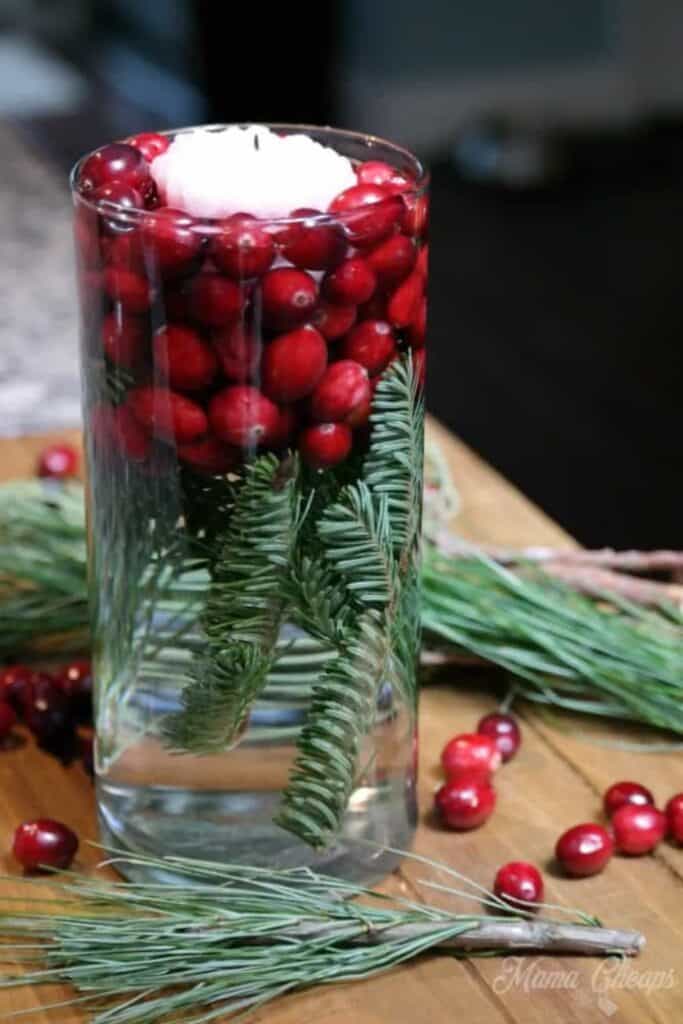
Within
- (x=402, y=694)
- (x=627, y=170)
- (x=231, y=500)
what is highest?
(x=231, y=500)

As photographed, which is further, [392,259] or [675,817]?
[675,817]

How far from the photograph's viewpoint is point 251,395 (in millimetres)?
718

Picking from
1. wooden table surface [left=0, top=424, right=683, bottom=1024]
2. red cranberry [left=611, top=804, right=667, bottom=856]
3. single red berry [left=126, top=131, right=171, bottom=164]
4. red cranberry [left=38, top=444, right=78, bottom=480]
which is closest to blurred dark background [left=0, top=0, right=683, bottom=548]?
red cranberry [left=38, top=444, right=78, bottom=480]

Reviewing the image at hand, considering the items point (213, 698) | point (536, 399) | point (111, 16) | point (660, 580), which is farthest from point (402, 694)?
point (111, 16)

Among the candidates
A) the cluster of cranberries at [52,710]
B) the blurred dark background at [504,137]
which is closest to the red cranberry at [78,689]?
the cluster of cranberries at [52,710]

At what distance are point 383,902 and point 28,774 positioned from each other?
0.22 metres

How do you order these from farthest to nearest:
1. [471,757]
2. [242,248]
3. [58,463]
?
[58,463] → [471,757] → [242,248]

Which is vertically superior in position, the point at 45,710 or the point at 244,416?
the point at 244,416

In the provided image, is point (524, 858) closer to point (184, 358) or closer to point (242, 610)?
point (242, 610)

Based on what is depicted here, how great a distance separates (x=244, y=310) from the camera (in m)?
0.71

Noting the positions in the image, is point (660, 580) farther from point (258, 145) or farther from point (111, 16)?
point (111, 16)

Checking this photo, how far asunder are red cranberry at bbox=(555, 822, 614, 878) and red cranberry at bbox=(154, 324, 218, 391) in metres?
0.30

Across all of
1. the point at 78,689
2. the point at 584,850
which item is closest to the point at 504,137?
the point at 78,689

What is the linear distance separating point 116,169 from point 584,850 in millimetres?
397
